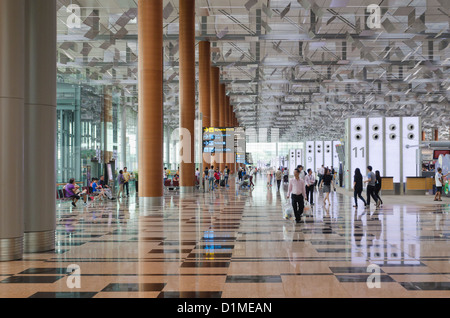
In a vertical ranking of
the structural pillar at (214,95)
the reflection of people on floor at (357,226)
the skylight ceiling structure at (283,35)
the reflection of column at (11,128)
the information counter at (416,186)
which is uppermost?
the skylight ceiling structure at (283,35)

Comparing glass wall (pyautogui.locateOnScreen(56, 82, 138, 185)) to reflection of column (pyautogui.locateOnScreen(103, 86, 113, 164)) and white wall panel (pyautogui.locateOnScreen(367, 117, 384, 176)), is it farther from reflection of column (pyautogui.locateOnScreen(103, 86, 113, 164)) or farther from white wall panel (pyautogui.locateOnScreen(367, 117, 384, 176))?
white wall panel (pyautogui.locateOnScreen(367, 117, 384, 176))

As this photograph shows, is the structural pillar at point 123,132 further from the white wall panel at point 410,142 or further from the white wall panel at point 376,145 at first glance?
the white wall panel at point 410,142

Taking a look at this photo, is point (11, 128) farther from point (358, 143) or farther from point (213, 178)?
point (213, 178)

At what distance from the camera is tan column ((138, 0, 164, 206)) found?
70.0ft

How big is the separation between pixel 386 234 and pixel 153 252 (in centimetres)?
554

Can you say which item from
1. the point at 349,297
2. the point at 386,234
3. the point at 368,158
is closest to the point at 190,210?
the point at 386,234

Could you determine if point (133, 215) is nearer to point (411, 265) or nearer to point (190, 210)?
point (190, 210)

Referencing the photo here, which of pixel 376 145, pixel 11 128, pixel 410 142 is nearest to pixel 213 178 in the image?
pixel 376 145

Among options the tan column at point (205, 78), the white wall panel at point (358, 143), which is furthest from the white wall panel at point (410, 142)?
the tan column at point (205, 78)

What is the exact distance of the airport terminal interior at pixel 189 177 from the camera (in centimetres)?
736

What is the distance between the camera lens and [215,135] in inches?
1310

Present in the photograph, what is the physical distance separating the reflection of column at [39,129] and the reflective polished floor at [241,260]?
0.59 metres

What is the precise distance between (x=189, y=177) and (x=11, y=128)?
21921 mm
